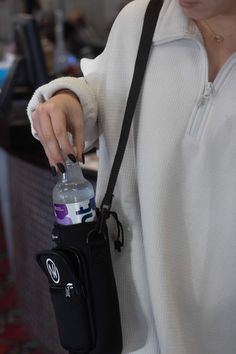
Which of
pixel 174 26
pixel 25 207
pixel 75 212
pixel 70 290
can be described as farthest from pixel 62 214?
pixel 25 207

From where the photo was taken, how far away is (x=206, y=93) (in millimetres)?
1084

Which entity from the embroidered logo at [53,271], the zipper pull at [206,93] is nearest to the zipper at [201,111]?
the zipper pull at [206,93]

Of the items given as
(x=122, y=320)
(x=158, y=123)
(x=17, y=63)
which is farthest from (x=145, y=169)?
(x=17, y=63)

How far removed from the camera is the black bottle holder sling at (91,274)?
1.08m

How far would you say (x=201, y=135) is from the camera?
1084 millimetres

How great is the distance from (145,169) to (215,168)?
0.43ft

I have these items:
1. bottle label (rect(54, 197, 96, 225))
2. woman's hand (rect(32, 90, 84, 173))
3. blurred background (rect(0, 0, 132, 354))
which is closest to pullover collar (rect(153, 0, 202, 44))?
woman's hand (rect(32, 90, 84, 173))

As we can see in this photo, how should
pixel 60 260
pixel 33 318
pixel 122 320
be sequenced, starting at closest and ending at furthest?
pixel 60 260, pixel 122 320, pixel 33 318

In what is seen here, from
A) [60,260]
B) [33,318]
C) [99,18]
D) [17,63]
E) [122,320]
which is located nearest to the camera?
[60,260]

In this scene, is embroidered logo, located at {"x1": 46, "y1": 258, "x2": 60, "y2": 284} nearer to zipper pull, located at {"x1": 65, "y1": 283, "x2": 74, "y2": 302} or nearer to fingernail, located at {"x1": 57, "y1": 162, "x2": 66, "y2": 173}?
zipper pull, located at {"x1": 65, "y1": 283, "x2": 74, "y2": 302}

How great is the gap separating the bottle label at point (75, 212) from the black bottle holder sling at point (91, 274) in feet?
0.04

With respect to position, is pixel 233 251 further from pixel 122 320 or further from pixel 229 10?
pixel 229 10

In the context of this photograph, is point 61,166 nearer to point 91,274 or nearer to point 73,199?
point 73,199

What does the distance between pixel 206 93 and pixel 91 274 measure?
0.40m
